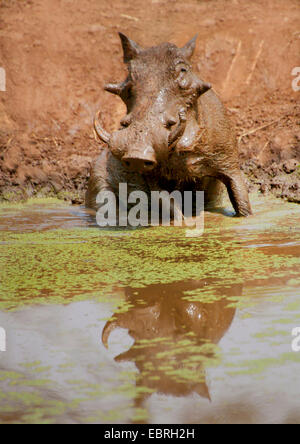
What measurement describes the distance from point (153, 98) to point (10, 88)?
14.7 ft

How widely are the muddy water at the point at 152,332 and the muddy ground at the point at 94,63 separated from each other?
4154 millimetres

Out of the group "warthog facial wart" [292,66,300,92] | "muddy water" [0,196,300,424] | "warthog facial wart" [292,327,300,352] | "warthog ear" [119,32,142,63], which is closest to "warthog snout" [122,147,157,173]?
"muddy water" [0,196,300,424]

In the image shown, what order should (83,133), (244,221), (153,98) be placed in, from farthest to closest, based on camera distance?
(83,133) → (244,221) → (153,98)

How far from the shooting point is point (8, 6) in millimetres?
8031

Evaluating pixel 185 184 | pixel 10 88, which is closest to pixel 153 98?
pixel 185 184

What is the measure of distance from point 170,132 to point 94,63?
4.45 meters

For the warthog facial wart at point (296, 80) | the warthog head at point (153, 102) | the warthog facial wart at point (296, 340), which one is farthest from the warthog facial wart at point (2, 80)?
the warthog facial wart at point (296, 340)

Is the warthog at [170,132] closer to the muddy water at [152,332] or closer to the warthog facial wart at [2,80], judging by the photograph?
the muddy water at [152,332]

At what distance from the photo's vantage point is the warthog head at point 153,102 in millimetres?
3830

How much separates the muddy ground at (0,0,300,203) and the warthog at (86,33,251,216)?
265 centimetres

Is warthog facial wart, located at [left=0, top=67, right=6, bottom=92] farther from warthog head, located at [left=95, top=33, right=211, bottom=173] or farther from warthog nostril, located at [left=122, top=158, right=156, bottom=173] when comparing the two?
warthog nostril, located at [left=122, top=158, right=156, bottom=173]

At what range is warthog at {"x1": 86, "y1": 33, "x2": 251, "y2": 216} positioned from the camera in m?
3.89

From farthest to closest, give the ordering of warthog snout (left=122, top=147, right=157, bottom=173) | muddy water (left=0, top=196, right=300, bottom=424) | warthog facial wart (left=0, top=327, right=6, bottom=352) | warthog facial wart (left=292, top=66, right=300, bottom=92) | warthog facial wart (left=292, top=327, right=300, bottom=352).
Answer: warthog facial wart (left=292, top=66, right=300, bottom=92) → warthog snout (left=122, top=147, right=157, bottom=173) → warthog facial wart (left=0, top=327, right=6, bottom=352) → warthog facial wart (left=292, top=327, right=300, bottom=352) → muddy water (left=0, top=196, right=300, bottom=424)

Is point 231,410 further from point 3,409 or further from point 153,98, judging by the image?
point 153,98
